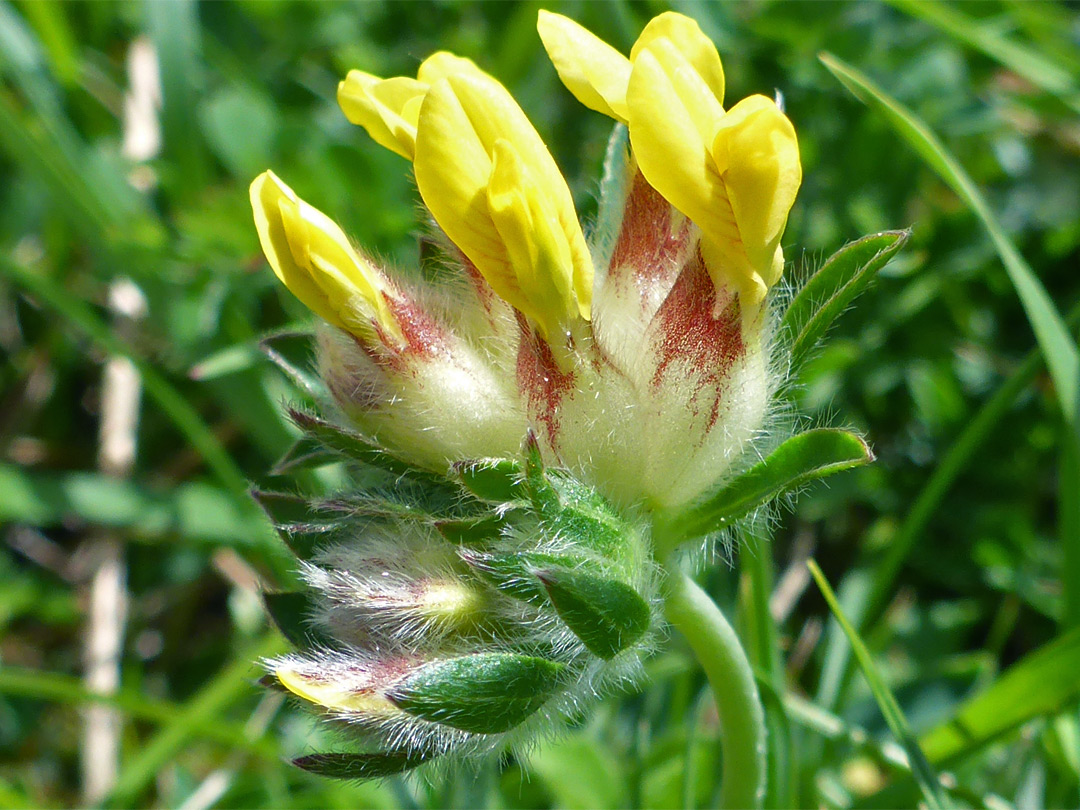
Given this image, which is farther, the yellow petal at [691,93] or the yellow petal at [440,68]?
the yellow petal at [440,68]

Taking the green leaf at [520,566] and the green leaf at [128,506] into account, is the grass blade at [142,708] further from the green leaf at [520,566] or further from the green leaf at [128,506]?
the green leaf at [520,566]

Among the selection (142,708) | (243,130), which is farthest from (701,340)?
(243,130)

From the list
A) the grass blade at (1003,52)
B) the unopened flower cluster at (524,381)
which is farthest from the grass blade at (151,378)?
the grass blade at (1003,52)

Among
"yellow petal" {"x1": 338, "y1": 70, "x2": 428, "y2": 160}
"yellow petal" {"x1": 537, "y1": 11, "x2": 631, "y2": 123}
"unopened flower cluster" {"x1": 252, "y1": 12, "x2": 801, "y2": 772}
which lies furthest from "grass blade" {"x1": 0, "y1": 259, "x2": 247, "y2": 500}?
"yellow petal" {"x1": 537, "y1": 11, "x2": 631, "y2": 123}

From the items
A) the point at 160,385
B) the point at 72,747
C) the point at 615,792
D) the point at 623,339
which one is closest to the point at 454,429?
the point at 623,339

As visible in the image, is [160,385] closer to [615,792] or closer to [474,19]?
[615,792]

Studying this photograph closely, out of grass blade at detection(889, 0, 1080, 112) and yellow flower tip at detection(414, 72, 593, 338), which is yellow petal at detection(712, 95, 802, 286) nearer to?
yellow flower tip at detection(414, 72, 593, 338)
